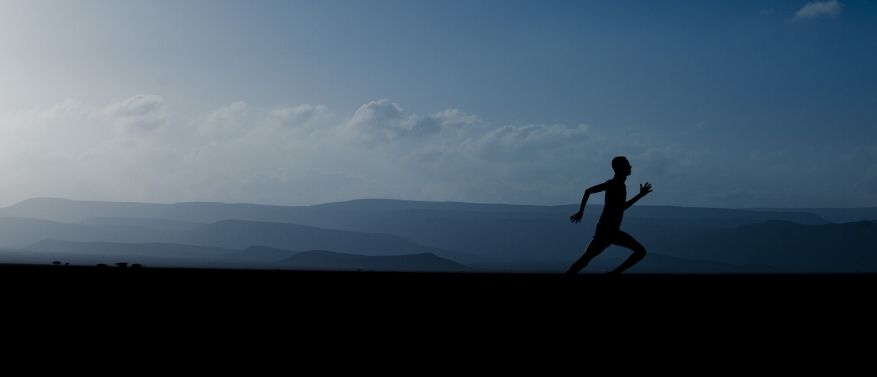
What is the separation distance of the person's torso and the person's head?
0.46ft

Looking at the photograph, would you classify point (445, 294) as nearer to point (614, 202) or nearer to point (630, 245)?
point (614, 202)

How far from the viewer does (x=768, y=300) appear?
7910 millimetres

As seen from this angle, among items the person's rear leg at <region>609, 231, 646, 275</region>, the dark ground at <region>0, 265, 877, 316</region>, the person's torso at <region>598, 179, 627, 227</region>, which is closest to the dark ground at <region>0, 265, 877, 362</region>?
the dark ground at <region>0, 265, 877, 316</region>

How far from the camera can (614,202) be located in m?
10.6

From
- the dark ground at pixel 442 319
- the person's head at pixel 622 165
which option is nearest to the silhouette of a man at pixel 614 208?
the person's head at pixel 622 165

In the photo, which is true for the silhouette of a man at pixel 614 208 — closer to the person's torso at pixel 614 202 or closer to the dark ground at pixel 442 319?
the person's torso at pixel 614 202

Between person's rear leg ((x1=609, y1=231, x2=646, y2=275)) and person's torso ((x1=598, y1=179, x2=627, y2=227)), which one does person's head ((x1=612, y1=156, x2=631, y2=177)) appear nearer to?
person's torso ((x1=598, y1=179, x2=627, y2=227))

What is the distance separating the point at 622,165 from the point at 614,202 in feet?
1.67

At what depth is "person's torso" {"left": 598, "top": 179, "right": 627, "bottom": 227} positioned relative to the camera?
10.6m

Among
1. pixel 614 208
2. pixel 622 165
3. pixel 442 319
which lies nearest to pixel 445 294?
pixel 442 319

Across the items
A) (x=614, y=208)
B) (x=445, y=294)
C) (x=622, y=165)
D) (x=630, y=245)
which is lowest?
(x=445, y=294)

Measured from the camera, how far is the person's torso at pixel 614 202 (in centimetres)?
1059

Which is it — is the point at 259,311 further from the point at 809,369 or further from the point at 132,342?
the point at 809,369

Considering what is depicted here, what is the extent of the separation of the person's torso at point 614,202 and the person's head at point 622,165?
0.14m
